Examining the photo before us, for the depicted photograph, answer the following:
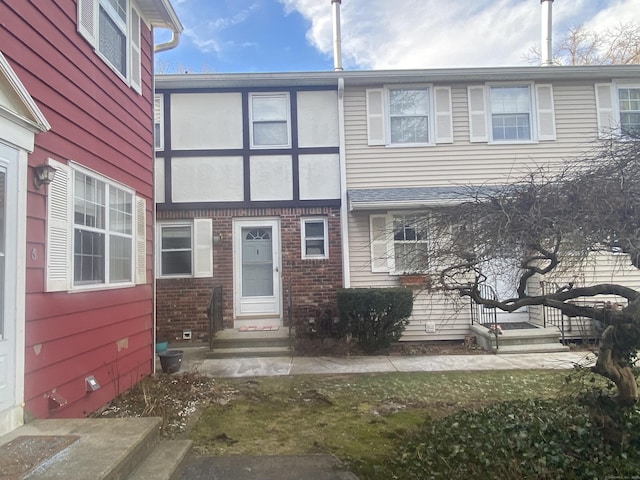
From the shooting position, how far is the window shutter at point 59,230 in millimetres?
3686

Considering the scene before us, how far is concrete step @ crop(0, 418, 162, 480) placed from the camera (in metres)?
2.49

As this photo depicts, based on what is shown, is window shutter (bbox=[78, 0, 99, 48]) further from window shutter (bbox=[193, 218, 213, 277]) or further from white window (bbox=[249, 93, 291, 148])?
window shutter (bbox=[193, 218, 213, 277])

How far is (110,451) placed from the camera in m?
2.79

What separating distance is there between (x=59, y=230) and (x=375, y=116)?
6227 millimetres

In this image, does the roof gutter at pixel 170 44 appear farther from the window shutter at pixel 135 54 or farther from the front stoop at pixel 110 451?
the front stoop at pixel 110 451

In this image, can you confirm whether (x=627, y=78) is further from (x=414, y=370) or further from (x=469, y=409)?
(x=469, y=409)

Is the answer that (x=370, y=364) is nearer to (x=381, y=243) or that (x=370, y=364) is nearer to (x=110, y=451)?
(x=381, y=243)

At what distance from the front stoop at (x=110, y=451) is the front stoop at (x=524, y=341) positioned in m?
5.66

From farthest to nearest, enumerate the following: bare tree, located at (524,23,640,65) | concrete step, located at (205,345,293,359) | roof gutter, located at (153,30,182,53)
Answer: bare tree, located at (524,23,640,65) → concrete step, located at (205,345,293,359) → roof gutter, located at (153,30,182,53)

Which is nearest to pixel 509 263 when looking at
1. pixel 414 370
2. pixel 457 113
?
pixel 414 370

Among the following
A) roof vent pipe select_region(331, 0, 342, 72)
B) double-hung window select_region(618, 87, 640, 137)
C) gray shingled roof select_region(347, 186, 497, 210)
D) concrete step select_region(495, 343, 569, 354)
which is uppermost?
roof vent pipe select_region(331, 0, 342, 72)

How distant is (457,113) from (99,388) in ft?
25.5

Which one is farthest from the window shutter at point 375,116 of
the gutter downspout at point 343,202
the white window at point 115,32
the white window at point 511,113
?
the white window at point 115,32

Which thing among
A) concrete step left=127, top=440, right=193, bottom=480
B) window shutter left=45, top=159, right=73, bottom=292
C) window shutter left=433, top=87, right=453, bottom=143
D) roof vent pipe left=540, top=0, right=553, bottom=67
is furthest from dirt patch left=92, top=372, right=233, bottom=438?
roof vent pipe left=540, top=0, right=553, bottom=67
